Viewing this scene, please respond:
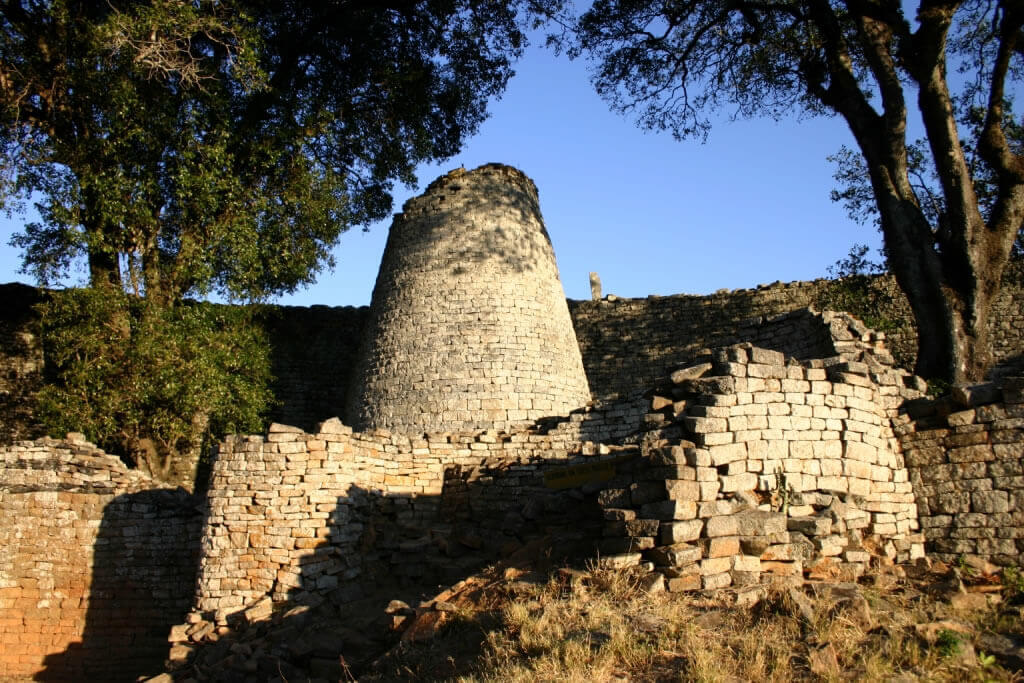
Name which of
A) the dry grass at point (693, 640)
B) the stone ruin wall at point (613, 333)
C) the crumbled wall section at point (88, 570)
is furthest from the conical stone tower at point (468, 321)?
the dry grass at point (693, 640)

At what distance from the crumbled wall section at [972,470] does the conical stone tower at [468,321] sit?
587cm

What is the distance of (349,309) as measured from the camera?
17.1 m

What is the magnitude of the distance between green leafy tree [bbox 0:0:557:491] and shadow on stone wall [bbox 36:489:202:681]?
2.04 m

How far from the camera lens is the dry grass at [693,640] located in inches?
162

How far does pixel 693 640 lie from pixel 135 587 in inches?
302

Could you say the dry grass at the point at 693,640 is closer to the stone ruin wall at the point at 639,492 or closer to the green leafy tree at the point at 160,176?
the stone ruin wall at the point at 639,492

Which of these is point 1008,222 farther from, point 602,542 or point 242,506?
point 242,506

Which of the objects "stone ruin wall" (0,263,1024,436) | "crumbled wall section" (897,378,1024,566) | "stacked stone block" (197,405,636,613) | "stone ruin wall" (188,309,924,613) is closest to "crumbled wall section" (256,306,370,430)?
"stone ruin wall" (0,263,1024,436)

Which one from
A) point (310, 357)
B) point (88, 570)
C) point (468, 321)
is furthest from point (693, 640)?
point (310, 357)

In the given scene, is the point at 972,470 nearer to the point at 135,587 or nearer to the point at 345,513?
the point at 345,513

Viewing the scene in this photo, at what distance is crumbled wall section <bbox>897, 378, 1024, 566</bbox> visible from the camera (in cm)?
640

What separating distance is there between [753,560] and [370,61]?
12.9 metres

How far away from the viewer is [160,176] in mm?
12523

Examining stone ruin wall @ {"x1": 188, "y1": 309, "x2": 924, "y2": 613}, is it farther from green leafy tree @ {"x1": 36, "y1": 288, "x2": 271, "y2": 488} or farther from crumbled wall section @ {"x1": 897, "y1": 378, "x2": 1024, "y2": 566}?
green leafy tree @ {"x1": 36, "y1": 288, "x2": 271, "y2": 488}
